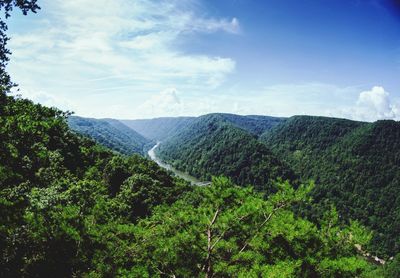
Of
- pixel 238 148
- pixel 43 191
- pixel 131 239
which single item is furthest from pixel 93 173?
pixel 238 148

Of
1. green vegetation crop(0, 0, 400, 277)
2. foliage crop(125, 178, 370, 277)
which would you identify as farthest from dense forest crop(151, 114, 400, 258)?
green vegetation crop(0, 0, 400, 277)

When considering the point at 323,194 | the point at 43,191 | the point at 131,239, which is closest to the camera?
the point at 131,239

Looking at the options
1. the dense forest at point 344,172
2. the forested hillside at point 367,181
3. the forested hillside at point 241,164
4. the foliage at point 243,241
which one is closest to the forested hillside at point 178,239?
the foliage at point 243,241

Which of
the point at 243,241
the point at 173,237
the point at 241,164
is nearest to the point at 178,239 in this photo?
the point at 173,237

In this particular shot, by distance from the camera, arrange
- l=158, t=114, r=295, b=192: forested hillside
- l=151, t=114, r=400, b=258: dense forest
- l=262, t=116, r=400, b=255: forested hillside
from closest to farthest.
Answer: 1. l=262, t=116, r=400, b=255: forested hillside
2. l=151, t=114, r=400, b=258: dense forest
3. l=158, t=114, r=295, b=192: forested hillside

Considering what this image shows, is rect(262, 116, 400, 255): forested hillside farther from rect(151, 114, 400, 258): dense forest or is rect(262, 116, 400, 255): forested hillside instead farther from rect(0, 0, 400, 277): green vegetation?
rect(0, 0, 400, 277): green vegetation

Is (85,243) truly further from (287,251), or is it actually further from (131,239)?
(287,251)

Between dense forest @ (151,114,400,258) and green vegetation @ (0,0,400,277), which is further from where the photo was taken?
dense forest @ (151,114,400,258)

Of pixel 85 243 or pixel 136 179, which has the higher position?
pixel 85 243

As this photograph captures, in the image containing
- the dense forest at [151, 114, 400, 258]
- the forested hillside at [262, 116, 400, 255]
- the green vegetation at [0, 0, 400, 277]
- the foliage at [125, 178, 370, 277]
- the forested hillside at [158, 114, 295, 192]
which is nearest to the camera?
the green vegetation at [0, 0, 400, 277]

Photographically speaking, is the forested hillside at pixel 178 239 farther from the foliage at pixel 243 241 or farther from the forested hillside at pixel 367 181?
the forested hillside at pixel 367 181

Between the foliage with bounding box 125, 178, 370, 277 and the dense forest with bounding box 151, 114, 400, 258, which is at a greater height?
the foliage with bounding box 125, 178, 370, 277
